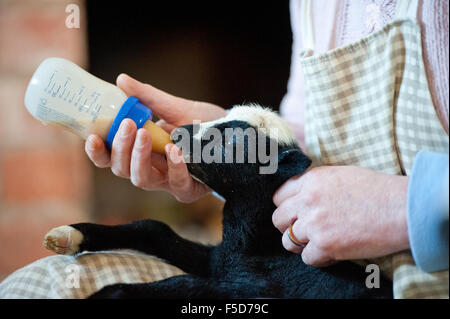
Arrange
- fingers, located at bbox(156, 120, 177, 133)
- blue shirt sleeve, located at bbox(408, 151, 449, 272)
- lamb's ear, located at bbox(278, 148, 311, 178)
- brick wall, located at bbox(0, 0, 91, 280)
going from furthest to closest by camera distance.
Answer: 1. brick wall, located at bbox(0, 0, 91, 280)
2. fingers, located at bbox(156, 120, 177, 133)
3. lamb's ear, located at bbox(278, 148, 311, 178)
4. blue shirt sleeve, located at bbox(408, 151, 449, 272)

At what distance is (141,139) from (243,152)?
Answer: 124 millimetres

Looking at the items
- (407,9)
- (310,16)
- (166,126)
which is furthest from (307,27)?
(166,126)

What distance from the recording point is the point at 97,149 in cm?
54

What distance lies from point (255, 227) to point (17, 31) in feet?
3.09

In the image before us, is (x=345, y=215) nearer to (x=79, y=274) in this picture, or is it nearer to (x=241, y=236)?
(x=241, y=236)

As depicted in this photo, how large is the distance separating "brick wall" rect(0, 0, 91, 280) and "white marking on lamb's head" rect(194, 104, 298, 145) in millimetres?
765

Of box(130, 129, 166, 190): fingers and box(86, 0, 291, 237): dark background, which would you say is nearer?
box(130, 129, 166, 190): fingers

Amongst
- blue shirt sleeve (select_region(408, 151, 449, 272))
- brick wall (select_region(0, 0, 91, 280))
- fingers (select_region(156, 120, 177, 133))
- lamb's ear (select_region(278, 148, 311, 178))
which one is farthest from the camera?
brick wall (select_region(0, 0, 91, 280))

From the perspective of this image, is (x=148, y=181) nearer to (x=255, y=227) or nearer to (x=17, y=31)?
(x=255, y=227)

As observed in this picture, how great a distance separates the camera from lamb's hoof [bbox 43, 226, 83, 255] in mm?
506

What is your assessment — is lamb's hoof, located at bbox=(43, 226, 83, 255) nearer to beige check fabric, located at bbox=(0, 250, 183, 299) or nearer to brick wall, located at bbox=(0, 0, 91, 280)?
beige check fabric, located at bbox=(0, 250, 183, 299)

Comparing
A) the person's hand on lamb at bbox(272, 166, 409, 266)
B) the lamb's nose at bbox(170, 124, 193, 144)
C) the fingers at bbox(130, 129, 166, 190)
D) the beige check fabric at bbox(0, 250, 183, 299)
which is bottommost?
the beige check fabric at bbox(0, 250, 183, 299)

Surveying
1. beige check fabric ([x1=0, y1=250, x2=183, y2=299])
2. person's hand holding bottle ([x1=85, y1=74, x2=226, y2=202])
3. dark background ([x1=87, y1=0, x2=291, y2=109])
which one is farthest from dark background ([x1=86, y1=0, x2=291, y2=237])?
beige check fabric ([x1=0, y1=250, x2=183, y2=299])

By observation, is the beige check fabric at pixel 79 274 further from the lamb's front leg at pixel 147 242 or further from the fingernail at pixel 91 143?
the fingernail at pixel 91 143
